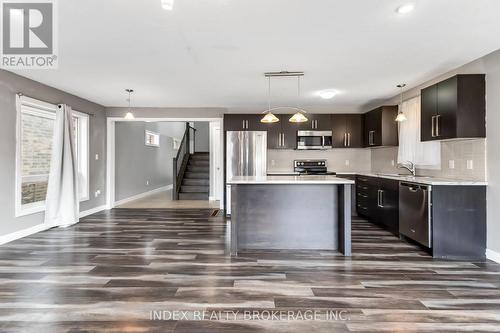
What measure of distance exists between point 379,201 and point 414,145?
114 cm

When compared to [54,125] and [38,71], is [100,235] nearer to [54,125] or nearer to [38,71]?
[54,125]

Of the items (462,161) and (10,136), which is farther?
(10,136)

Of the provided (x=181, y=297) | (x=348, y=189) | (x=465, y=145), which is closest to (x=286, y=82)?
(x=348, y=189)

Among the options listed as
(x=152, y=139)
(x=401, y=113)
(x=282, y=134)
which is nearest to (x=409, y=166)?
(x=401, y=113)

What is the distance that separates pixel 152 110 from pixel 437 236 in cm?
631

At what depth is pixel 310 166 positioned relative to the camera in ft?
24.3

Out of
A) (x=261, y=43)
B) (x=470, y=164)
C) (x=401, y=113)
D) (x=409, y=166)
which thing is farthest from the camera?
(x=409, y=166)

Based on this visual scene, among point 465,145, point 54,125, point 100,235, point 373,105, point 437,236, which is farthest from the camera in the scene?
point 373,105

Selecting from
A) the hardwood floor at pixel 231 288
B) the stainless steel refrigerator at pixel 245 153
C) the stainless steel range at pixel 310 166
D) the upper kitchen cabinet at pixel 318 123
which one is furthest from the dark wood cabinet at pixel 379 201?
the stainless steel refrigerator at pixel 245 153

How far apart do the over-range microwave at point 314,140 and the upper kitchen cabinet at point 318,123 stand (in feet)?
0.32

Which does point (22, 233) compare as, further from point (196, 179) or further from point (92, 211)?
point (196, 179)

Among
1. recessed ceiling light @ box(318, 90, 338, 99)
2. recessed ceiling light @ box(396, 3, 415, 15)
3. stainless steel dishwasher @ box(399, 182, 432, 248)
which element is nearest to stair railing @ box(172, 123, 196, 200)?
recessed ceiling light @ box(318, 90, 338, 99)

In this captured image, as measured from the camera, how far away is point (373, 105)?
721 cm

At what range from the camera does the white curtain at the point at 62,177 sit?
5.37 meters
